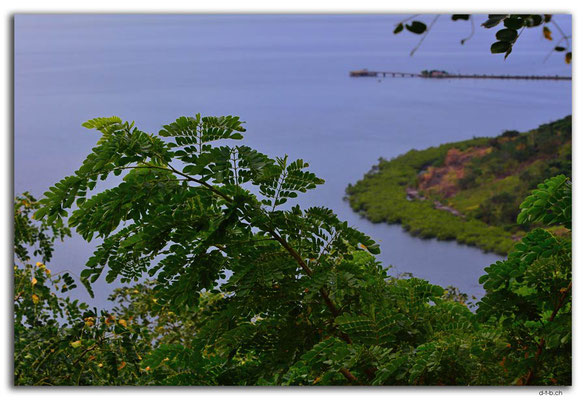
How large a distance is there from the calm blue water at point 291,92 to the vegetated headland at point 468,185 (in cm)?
9

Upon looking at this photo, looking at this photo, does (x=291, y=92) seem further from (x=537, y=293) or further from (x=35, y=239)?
(x=537, y=293)

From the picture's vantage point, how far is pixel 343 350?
1.56 metres

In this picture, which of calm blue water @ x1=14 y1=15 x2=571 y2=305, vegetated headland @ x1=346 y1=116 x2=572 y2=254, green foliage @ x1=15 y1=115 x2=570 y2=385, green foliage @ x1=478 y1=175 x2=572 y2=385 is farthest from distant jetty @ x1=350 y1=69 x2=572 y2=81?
green foliage @ x1=15 y1=115 x2=570 y2=385

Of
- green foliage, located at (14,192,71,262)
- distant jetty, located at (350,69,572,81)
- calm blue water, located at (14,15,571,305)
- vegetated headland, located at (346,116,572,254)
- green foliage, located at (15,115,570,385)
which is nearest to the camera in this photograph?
green foliage, located at (15,115,570,385)

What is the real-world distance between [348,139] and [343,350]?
2.17 m

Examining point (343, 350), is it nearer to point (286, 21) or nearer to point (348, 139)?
point (286, 21)

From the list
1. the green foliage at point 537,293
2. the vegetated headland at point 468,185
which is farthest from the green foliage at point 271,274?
the vegetated headland at point 468,185

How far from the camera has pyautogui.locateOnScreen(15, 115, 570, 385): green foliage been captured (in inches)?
64.4

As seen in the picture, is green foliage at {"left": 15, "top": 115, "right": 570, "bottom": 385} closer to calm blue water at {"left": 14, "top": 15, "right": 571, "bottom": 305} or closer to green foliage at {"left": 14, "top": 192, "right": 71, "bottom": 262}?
calm blue water at {"left": 14, "top": 15, "right": 571, "bottom": 305}

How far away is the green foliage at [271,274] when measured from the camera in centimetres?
163

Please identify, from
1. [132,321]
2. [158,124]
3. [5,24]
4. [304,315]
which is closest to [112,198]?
[304,315]

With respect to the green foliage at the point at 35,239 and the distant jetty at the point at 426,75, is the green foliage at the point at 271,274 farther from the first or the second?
the distant jetty at the point at 426,75

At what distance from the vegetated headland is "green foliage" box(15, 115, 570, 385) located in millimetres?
1776

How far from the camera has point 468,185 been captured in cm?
393
